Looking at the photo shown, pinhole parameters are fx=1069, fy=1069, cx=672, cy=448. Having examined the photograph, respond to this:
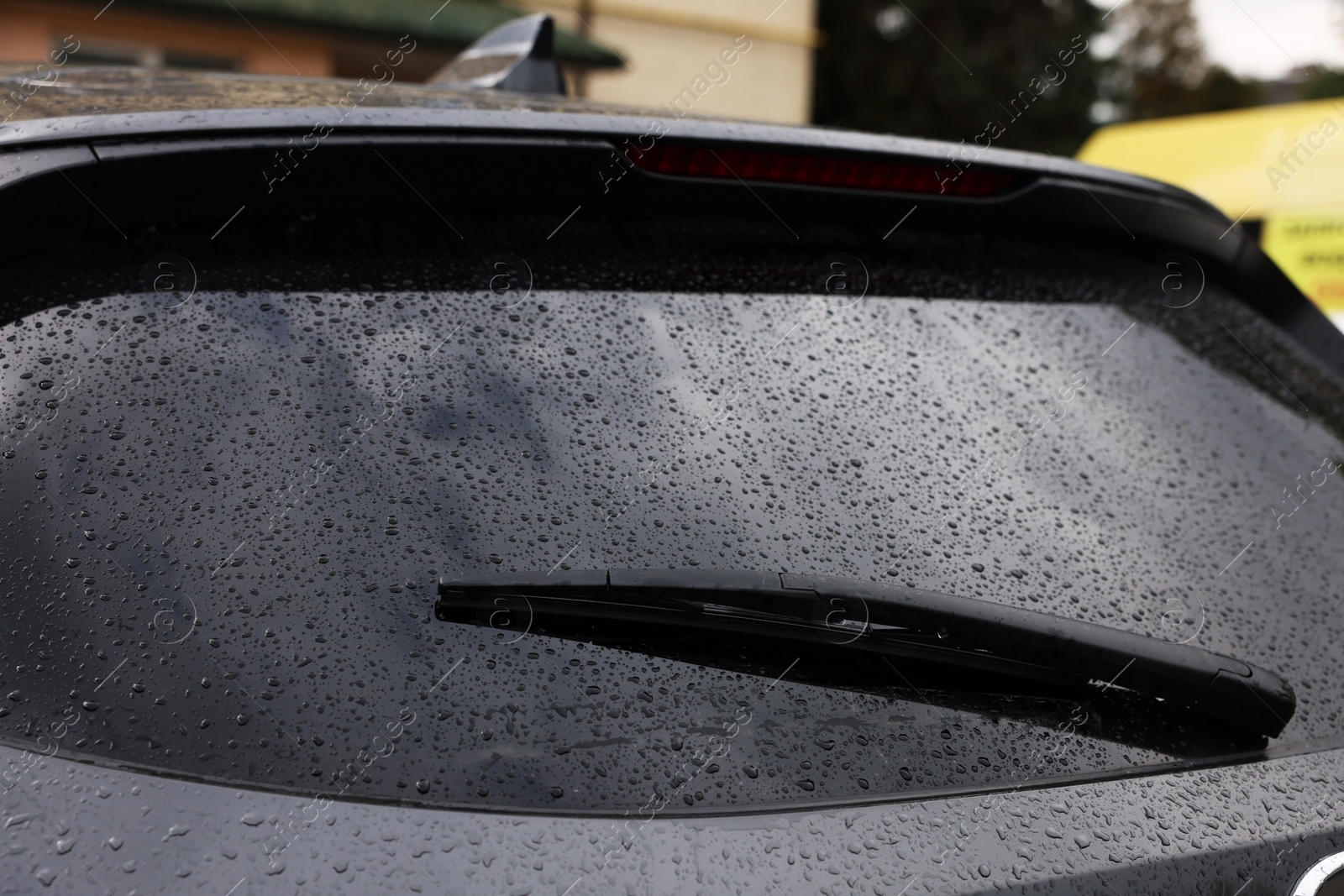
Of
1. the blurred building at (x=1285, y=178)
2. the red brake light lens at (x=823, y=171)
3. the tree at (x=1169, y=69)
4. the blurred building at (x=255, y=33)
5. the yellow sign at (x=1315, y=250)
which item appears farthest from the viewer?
the tree at (x=1169, y=69)

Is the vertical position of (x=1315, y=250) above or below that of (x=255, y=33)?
below

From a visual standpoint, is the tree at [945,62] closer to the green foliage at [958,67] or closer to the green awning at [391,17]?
the green foliage at [958,67]

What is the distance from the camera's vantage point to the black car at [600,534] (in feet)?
2.79

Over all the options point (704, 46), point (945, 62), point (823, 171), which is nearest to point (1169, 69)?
point (945, 62)

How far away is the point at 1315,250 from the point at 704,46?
39.9 ft

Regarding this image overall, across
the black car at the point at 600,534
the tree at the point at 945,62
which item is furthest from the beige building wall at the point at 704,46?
the black car at the point at 600,534

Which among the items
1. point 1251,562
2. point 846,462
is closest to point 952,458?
point 846,462

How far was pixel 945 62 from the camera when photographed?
81.9ft

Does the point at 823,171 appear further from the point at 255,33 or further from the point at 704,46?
the point at 704,46

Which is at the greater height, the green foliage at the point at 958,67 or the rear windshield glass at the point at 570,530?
the green foliage at the point at 958,67

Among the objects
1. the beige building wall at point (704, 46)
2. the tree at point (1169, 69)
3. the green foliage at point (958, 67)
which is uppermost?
the tree at point (1169, 69)

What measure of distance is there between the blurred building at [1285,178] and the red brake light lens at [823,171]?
21.5 ft

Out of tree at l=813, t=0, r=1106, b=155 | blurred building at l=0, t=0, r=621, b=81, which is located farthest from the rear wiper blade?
tree at l=813, t=0, r=1106, b=155

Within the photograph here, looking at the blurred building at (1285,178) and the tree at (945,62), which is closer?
the blurred building at (1285,178)
